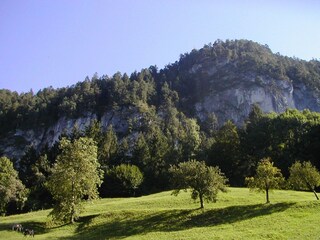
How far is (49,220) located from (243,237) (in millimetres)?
33789

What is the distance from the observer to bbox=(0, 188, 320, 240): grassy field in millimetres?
46744

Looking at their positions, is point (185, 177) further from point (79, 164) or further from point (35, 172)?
point (35, 172)

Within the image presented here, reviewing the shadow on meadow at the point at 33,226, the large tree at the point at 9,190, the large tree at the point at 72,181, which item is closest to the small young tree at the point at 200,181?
the large tree at the point at 72,181

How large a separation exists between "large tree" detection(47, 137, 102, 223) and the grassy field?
2.28m

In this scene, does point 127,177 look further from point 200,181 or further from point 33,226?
point 33,226

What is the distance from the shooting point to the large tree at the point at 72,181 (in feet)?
201

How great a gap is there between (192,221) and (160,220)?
471 cm

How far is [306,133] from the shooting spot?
112312 millimetres

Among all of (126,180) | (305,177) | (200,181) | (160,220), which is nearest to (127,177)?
(126,180)

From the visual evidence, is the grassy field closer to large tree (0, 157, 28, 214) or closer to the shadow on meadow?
the shadow on meadow

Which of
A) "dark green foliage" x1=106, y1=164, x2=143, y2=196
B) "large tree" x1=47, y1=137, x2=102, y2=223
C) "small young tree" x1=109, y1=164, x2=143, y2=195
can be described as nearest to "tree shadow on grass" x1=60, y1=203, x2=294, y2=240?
"large tree" x1=47, y1=137, x2=102, y2=223

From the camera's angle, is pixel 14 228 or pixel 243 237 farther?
pixel 14 228

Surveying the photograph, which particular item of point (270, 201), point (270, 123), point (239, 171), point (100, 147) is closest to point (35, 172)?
point (100, 147)

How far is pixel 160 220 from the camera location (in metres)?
57.6
